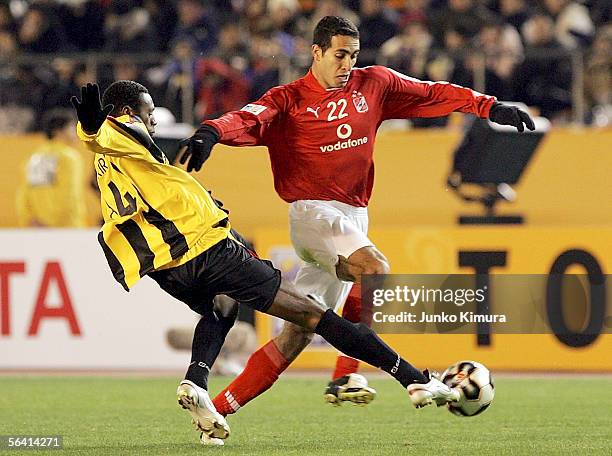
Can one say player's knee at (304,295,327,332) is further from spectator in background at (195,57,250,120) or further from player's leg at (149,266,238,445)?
spectator in background at (195,57,250,120)

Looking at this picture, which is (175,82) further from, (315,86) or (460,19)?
(315,86)

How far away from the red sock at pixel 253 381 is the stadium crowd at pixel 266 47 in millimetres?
7008

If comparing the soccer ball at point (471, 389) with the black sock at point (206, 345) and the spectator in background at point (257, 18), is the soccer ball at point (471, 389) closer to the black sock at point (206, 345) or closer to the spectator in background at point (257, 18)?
the black sock at point (206, 345)

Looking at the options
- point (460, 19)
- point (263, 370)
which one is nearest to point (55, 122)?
point (460, 19)

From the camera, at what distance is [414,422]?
806 centimetres

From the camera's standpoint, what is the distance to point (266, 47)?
14.7m

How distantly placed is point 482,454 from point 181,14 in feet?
34.7

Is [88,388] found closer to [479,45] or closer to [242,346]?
[242,346]

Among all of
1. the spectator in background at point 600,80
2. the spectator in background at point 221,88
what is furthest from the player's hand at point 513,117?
the spectator in background at point 221,88

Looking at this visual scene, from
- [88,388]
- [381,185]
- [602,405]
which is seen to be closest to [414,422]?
[602,405]

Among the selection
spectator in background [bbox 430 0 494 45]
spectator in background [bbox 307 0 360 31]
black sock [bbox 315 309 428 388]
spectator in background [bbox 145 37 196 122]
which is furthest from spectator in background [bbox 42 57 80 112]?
black sock [bbox 315 309 428 388]

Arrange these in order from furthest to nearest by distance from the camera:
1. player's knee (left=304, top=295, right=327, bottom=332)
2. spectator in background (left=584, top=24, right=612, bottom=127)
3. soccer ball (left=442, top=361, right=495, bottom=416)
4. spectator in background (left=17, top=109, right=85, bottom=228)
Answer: spectator in background (left=17, top=109, right=85, bottom=228) → spectator in background (left=584, top=24, right=612, bottom=127) → soccer ball (left=442, top=361, right=495, bottom=416) → player's knee (left=304, top=295, right=327, bottom=332)

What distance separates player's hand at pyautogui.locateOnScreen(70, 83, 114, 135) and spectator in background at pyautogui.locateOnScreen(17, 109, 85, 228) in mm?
7913

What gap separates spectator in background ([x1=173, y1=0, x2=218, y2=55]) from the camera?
15562 millimetres
